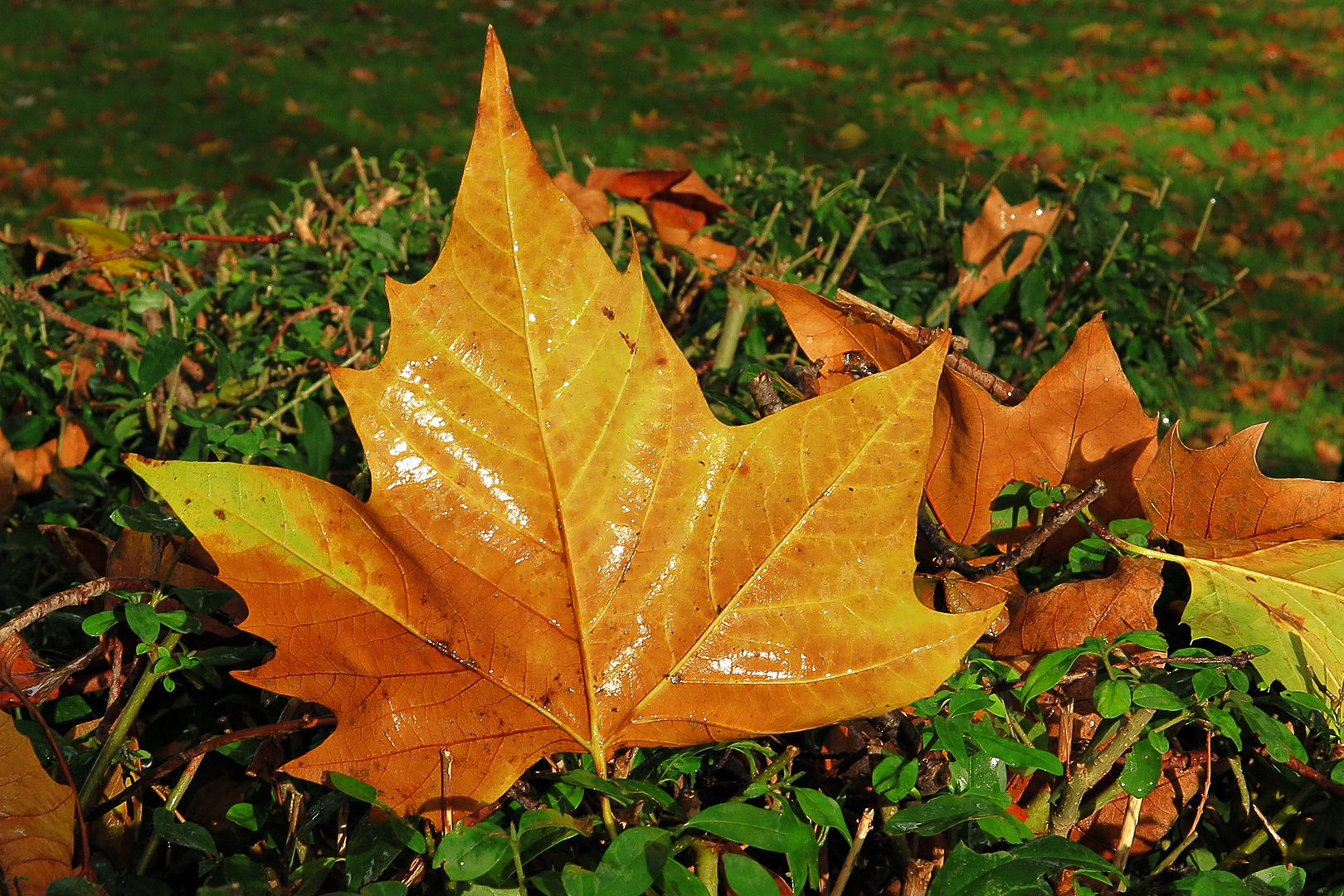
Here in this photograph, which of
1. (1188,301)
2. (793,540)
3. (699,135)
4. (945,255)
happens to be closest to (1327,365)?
(1188,301)

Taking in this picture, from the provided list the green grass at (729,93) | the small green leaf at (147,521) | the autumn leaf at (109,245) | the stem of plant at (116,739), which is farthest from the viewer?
the green grass at (729,93)

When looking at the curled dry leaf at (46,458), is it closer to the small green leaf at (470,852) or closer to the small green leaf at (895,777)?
the small green leaf at (470,852)

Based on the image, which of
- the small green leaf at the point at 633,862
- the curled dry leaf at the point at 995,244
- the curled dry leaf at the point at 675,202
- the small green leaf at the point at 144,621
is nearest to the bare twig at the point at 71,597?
the small green leaf at the point at 144,621

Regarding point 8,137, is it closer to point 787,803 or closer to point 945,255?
point 945,255

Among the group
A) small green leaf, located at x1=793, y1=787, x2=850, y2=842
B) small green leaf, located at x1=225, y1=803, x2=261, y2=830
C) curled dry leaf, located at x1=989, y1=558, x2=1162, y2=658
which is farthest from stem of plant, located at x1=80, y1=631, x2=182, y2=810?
curled dry leaf, located at x1=989, y1=558, x2=1162, y2=658

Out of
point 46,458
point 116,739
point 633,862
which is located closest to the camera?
point 633,862

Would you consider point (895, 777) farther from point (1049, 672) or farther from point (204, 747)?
point (204, 747)

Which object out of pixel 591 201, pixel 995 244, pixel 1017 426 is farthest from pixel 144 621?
pixel 995 244
